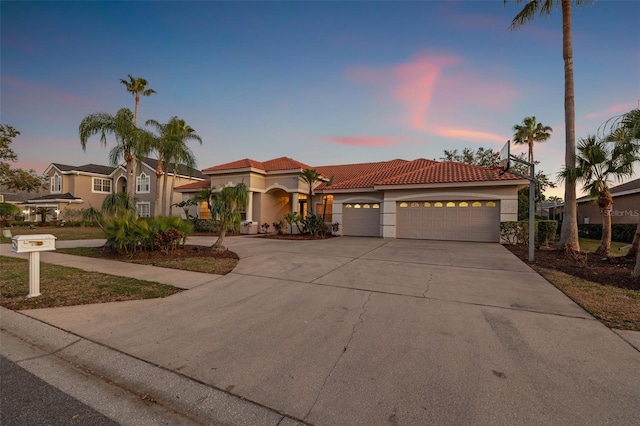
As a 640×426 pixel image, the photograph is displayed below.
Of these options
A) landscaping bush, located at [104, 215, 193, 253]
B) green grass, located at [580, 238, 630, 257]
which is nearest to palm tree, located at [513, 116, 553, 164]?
green grass, located at [580, 238, 630, 257]

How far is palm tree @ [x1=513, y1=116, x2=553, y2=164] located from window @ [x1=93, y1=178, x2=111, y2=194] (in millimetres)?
49847

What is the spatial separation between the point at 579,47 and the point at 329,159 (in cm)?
1959

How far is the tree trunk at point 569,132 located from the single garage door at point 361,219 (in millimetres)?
9496

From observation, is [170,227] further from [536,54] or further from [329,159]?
[329,159]

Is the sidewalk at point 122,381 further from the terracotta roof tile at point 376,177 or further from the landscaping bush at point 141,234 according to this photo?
the terracotta roof tile at point 376,177

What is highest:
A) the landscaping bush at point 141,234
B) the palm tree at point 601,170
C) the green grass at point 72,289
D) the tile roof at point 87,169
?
the tile roof at point 87,169

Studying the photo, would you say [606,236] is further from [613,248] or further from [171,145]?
[171,145]

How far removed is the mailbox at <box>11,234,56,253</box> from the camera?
504 centimetres

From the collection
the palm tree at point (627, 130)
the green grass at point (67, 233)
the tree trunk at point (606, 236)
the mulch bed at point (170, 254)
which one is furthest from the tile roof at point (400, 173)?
the mulch bed at point (170, 254)

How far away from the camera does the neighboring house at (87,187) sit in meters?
31.0

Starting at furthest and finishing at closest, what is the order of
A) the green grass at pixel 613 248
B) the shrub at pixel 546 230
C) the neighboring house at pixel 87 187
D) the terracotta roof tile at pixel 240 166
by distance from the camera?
the neighboring house at pixel 87 187 → the terracotta roof tile at pixel 240 166 → the shrub at pixel 546 230 → the green grass at pixel 613 248

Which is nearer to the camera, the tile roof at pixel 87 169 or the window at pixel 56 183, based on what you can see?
the tile roof at pixel 87 169

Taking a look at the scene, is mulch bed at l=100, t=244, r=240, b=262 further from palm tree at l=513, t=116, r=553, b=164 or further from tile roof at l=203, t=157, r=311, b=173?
palm tree at l=513, t=116, r=553, b=164

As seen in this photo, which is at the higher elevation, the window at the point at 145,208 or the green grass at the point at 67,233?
the window at the point at 145,208
